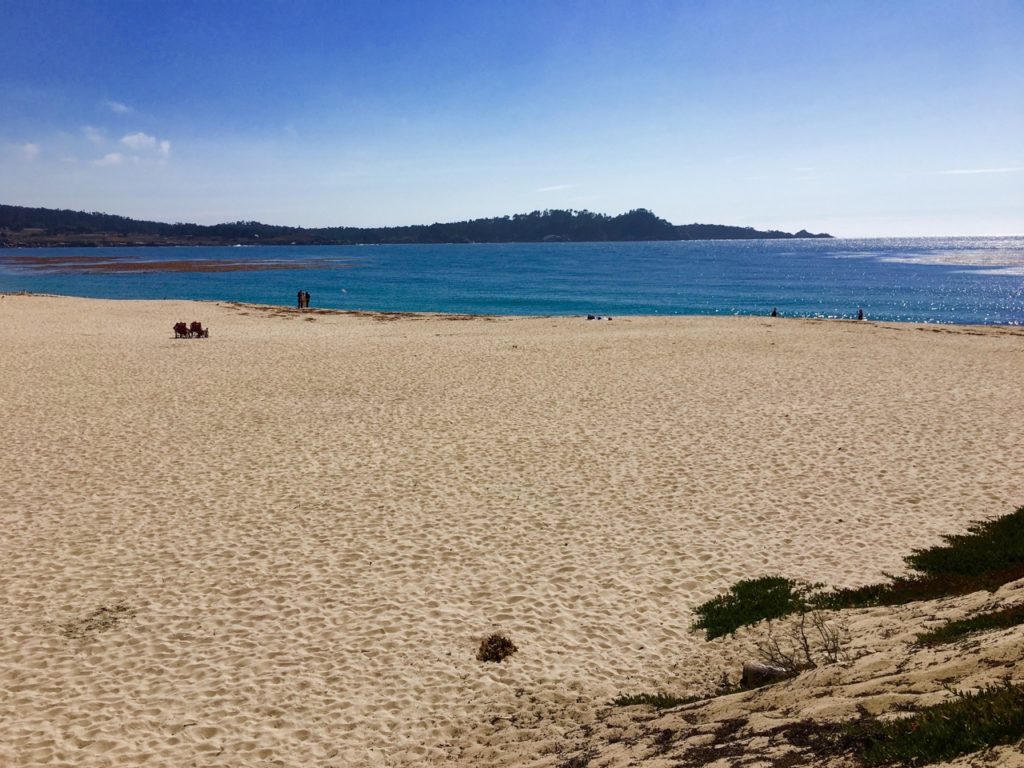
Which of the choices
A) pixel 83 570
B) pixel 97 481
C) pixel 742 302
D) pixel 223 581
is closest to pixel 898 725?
pixel 223 581

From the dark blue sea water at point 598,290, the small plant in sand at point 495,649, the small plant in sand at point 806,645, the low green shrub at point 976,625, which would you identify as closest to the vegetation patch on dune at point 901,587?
the small plant in sand at point 806,645

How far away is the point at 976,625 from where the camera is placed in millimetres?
6980

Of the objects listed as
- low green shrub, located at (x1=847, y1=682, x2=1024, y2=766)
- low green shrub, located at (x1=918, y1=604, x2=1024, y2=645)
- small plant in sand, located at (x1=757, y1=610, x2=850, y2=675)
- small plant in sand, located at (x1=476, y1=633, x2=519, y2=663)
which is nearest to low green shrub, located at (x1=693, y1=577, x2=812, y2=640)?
small plant in sand, located at (x1=757, y1=610, x2=850, y2=675)

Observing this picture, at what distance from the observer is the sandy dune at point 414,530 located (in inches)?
305

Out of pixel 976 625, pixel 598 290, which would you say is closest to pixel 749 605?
pixel 976 625

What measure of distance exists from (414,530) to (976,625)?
901cm

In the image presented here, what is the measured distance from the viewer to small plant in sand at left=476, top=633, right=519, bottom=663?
871 centimetres

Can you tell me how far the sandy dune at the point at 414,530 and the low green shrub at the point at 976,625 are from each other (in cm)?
247

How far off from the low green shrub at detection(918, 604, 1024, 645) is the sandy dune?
247 centimetres

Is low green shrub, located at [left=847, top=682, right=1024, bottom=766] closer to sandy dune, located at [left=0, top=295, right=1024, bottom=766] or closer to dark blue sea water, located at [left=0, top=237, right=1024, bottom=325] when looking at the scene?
sandy dune, located at [left=0, top=295, right=1024, bottom=766]

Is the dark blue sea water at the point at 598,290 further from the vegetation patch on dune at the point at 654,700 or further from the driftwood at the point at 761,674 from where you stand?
the driftwood at the point at 761,674

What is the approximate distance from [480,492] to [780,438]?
9.18m

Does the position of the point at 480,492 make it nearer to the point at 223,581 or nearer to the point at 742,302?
the point at 223,581

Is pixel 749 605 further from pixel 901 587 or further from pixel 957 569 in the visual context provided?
pixel 957 569
